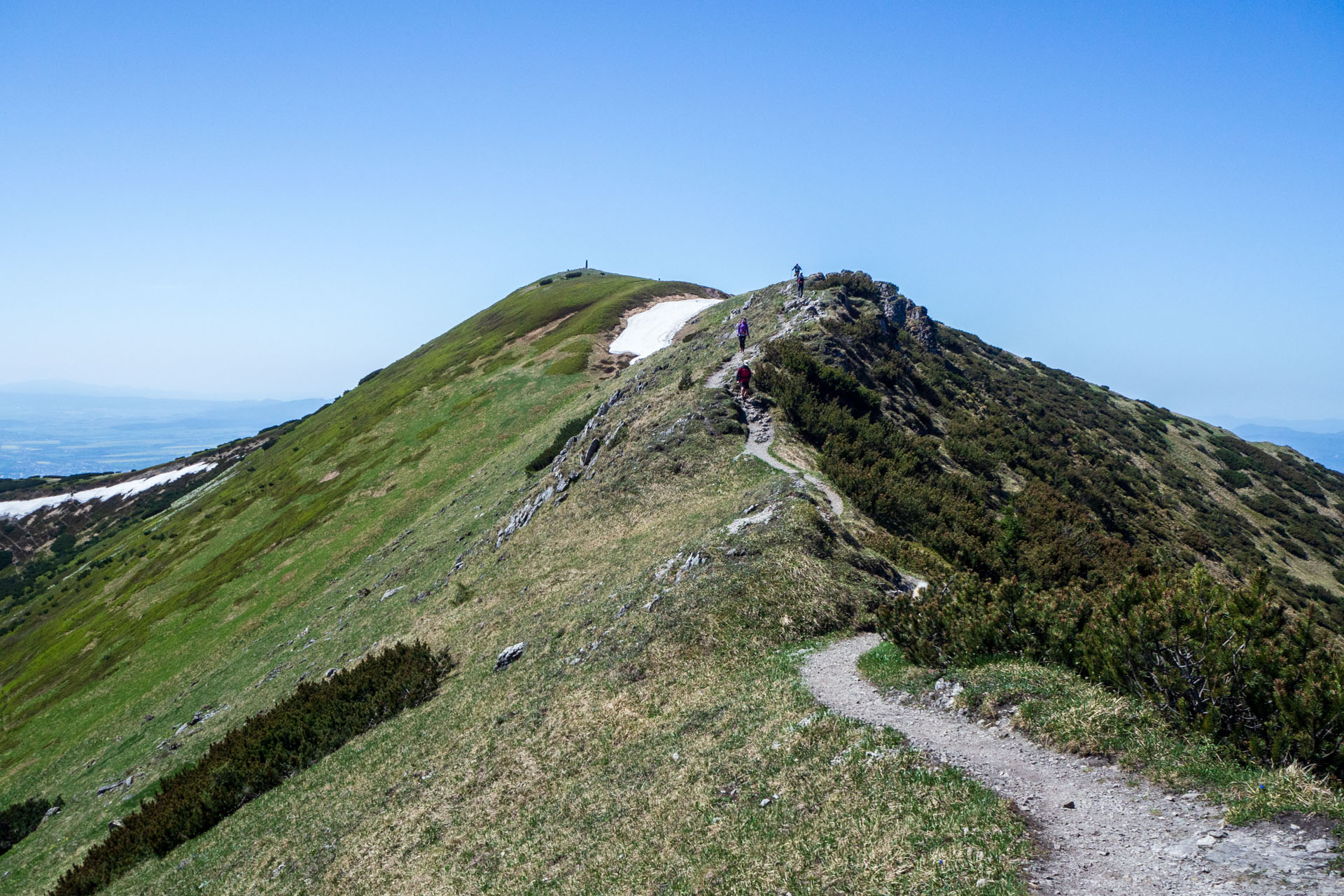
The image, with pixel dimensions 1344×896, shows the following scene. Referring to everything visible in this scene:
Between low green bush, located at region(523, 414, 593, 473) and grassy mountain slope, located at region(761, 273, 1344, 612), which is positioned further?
low green bush, located at region(523, 414, 593, 473)

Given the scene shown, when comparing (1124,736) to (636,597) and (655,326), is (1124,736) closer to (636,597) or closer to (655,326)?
(636,597)

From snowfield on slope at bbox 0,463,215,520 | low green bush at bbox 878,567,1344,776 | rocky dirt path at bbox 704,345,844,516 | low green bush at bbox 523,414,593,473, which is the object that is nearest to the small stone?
rocky dirt path at bbox 704,345,844,516

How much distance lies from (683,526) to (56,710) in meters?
54.9

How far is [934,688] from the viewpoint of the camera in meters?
13.8

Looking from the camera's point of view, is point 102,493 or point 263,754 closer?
point 263,754

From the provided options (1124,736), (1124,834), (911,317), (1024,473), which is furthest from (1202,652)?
(911,317)

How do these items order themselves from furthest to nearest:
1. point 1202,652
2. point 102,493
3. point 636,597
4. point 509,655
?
point 102,493 < point 509,655 < point 636,597 < point 1202,652

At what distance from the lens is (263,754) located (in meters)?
23.6

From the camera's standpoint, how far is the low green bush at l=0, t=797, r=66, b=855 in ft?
109

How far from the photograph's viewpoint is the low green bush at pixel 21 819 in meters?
33.2

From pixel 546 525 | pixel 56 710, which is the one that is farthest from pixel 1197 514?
pixel 56 710

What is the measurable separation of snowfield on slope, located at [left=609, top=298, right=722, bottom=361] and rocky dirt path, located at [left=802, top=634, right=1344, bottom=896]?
223 feet

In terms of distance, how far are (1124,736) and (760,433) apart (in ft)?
A: 86.4

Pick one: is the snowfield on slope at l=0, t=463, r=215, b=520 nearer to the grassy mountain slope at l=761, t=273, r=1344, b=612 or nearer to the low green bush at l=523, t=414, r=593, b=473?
the low green bush at l=523, t=414, r=593, b=473
